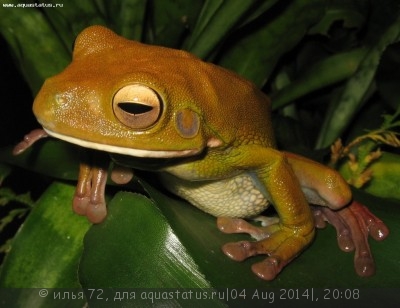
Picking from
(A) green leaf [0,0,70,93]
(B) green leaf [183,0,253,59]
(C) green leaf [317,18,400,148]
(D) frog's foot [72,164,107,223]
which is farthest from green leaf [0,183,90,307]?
(C) green leaf [317,18,400,148]

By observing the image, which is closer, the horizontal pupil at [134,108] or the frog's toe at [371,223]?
the horizontal pupil at [134,108]

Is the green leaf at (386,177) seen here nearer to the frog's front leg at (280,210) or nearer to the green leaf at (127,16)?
the frog's front leg at (280,210)

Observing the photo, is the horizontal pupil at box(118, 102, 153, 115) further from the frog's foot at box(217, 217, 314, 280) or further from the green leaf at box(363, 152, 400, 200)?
the green leaf at box(363, 152, 400, 200)

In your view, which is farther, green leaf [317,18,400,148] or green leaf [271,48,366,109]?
green leaf [271,48,366,109]

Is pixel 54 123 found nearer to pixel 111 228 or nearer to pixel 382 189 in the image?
pixel 111 228

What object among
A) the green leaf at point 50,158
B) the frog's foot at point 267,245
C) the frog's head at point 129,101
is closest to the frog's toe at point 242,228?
the frog's foot at point 267,245

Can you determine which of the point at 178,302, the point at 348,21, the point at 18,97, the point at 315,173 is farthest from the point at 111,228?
the point at 348,21
